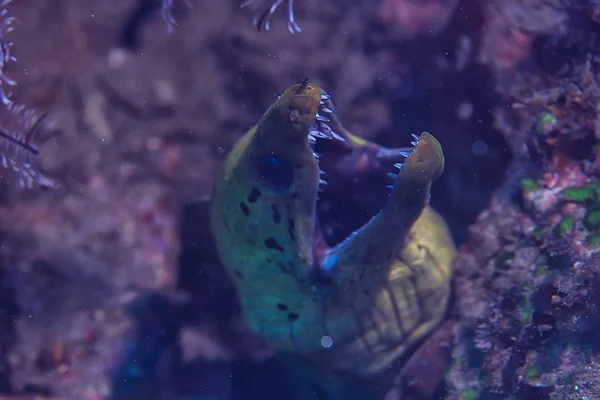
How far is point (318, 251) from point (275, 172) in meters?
0.62

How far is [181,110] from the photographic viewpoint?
12.0ft

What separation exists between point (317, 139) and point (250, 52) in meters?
0.99

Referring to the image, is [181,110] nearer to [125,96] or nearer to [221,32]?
[125,96]

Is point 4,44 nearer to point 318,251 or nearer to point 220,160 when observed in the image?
point 220,160

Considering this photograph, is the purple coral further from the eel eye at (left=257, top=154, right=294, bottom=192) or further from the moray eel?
the eel eye at (left=257, top=154, right=294, bottom=192)

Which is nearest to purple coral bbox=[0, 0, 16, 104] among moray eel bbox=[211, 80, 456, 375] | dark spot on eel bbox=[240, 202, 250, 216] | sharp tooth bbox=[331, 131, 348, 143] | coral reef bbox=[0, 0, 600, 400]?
coral reef bbox=[0, 0, 600, 400]

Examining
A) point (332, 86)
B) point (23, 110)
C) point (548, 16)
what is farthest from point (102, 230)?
point (548, 16)

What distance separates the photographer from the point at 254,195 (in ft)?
9.34

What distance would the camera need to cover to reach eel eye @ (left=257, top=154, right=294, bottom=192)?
106 inches

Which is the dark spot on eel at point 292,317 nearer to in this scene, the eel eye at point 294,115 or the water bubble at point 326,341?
the water bubble at point 326,341

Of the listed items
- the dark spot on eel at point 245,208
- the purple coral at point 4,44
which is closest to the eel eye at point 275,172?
the dark spot on eel at point 245,208

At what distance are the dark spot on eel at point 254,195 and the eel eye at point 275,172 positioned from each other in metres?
→ 0.09

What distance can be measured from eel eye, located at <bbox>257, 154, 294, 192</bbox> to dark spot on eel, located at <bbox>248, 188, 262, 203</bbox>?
0.09 m

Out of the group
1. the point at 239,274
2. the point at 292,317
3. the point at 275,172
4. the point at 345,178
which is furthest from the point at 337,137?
the point at 292,317
